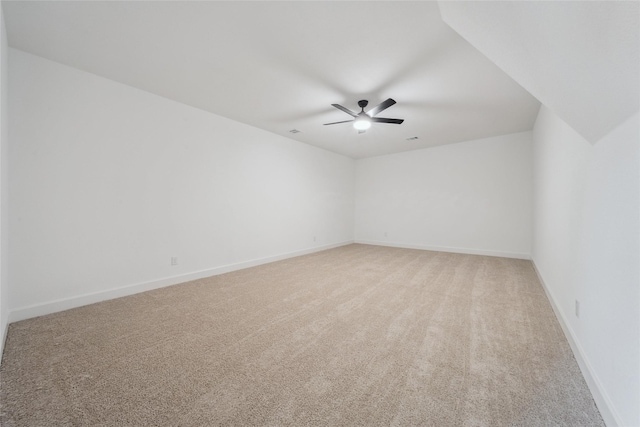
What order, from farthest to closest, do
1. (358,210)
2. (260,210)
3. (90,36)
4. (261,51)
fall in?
(358,210), (260,210), (261,51), (90,36)

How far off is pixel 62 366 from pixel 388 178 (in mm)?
6656

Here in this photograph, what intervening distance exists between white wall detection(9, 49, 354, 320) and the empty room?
2 cm

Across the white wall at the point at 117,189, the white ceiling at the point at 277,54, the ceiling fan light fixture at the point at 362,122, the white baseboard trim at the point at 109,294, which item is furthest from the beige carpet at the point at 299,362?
the white ceiling at the point at 277,54

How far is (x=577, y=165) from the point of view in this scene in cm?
199

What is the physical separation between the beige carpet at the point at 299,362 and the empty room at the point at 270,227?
0.05ft

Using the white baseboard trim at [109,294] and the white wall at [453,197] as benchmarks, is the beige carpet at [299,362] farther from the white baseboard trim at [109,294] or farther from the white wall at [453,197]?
the white wall at [453,197]

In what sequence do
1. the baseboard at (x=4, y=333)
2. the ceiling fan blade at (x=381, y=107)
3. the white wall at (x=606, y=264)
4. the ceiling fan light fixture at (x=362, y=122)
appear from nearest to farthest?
the white wall at (x=606, y=264), the baseboard at (x=4, y=333), the ceiling fan blade at (x=381, y=107), the ceiling fan light fixture at (x=362, y=122)

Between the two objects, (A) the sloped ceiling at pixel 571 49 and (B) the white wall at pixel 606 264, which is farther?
(B) the white wall at pixel 606 264

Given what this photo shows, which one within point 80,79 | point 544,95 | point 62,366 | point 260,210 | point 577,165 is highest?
point 80,79

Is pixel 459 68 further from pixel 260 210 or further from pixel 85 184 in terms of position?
pixel 85 184

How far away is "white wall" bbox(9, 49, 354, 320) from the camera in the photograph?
8.05ft

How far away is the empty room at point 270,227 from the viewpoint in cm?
129

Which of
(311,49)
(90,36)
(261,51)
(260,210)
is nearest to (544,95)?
(311,49)

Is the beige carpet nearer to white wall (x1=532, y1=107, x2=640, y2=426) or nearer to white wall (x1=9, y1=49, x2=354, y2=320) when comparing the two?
white wall (x1=532, y1=107, x2=640, y2=426)
